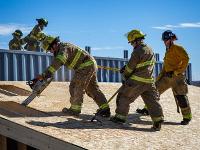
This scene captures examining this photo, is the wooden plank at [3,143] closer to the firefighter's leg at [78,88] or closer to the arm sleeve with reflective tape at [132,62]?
the firefighter's leg at [78,88]

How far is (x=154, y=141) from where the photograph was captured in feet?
20.0

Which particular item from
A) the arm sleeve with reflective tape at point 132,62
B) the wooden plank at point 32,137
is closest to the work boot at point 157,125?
the arm sleeve with reflective tape at point 132,62

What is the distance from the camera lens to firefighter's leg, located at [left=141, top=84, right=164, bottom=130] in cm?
691

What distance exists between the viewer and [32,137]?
5.57 meters

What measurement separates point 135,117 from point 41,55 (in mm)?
4636

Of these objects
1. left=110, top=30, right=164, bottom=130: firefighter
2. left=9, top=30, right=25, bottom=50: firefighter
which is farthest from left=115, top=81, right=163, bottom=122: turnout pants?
left=9, top=30, right=25, bottom=50: firefighter

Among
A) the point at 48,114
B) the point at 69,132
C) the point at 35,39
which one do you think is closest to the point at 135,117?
the point at 48,114

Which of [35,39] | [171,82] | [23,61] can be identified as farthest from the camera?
[35,39]

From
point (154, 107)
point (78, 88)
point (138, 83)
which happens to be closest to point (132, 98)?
point (138, 83)

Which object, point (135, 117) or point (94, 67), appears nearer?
point (94, 67)

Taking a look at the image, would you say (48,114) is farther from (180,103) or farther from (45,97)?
(180,103)

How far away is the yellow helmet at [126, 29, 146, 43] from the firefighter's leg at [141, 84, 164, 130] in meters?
0.83

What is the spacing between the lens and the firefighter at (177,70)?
7793 millimetres

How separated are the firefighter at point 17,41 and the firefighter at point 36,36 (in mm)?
582
